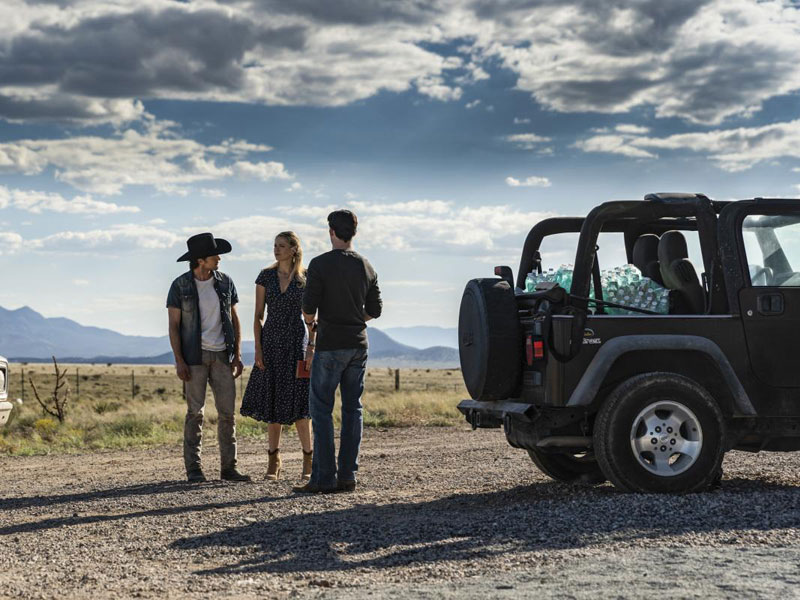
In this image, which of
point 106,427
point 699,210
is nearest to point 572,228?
point 699,210

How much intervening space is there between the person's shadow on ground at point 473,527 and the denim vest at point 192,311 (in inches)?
105

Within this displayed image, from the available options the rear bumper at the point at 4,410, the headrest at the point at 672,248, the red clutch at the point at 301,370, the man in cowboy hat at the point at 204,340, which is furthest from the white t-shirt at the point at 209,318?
the headrest at the point at 672,248

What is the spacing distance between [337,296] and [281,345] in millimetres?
1327

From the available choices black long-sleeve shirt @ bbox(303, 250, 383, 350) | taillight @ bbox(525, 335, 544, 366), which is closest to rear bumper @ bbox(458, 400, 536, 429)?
taillight @ bbox(525, 335, 544, 366)

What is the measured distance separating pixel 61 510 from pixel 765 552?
5.61m

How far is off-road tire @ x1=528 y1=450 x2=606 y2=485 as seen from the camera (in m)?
9.12

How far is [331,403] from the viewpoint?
29.3 feet

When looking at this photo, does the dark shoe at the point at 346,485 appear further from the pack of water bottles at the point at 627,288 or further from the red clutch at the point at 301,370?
the pack of water bottles at the point at 627,288

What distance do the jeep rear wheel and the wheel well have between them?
0.19 meters

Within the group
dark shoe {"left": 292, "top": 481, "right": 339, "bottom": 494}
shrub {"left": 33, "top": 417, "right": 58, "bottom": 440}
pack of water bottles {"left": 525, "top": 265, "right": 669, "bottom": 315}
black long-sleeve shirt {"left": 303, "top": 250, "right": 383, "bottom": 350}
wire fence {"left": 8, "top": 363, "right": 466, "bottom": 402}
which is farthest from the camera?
wire fence {"left": 8, "top": 363, "right": 466, "bottom": 402}

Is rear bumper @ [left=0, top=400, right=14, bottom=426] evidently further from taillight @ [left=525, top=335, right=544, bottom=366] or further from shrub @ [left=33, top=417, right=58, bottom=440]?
taillight @ [left=525, top=335, right=544, bottom=366]

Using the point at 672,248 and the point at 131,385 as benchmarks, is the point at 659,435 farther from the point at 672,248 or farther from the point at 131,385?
the point at 131,385

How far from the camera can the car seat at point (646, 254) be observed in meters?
9.05

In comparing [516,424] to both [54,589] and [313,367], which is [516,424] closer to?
[313,367]
